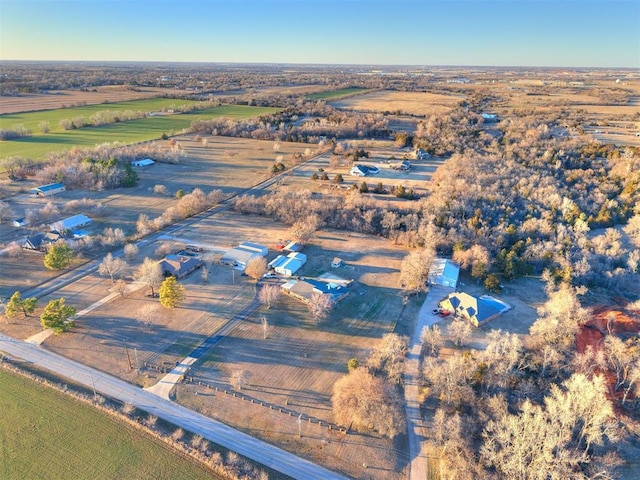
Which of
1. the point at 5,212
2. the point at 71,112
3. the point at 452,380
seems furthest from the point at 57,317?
the point at 71,112

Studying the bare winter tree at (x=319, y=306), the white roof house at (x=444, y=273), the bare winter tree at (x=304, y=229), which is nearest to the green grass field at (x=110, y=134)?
the bare winter tree at (x=304, y=229)

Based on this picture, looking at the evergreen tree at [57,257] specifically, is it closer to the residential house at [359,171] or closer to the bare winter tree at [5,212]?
the bare winter tree at [5,212]

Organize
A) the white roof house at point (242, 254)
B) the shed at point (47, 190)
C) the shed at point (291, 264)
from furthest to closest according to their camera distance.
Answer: the shed at point (47, 190) < the white roof house at point (242, 254) < the shed at point (291, 264)

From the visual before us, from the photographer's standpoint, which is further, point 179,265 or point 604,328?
point 179,265

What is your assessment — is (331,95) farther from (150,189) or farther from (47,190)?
(47,190)

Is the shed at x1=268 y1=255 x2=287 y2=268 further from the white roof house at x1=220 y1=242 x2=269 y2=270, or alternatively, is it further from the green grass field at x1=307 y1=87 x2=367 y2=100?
the green grass field at x1=307 y1=87 x2=367 y2=100

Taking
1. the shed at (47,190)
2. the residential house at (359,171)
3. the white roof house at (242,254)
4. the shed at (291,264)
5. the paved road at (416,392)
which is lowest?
the paved road at (416,392)
